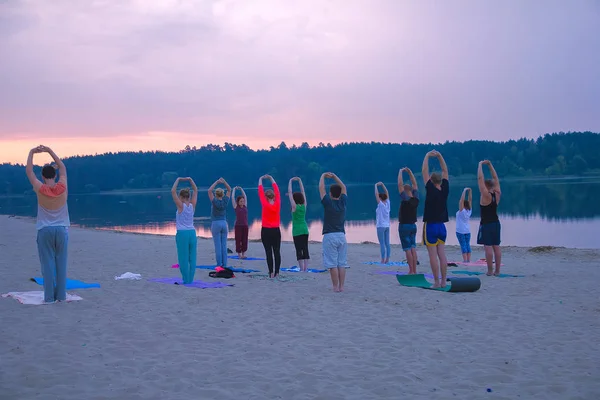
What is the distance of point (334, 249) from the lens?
380 inches

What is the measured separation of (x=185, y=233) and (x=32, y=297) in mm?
2781

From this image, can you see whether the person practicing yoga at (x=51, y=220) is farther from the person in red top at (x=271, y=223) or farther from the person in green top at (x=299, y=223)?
the person in green top at (x=299, y=223)

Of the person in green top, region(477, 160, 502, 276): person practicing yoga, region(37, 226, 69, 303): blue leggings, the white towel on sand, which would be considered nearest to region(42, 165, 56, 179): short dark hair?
region(37, 226, 69, 303): blue leggings

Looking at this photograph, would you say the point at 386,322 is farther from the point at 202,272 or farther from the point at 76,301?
the point at 202,272

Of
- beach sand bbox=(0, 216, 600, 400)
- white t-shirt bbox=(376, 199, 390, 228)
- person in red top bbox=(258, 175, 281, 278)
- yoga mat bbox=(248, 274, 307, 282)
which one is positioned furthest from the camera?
white t-shirt bbox=(376, 199, 390, 228)

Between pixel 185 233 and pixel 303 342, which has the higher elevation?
pixel 185 233

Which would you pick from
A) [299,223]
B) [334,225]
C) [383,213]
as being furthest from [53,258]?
[383,213]

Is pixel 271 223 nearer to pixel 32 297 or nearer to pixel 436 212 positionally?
pixel 436 212

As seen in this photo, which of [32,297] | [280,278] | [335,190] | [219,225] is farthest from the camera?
[219,225]

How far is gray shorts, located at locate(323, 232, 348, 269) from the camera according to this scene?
9625mm

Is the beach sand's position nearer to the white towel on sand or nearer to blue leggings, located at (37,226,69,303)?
blue leggings, located at (37,226,69,303)

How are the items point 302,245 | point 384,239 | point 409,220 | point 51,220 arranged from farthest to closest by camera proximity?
point 384,239, point 302,245, point 409,220, point 51,220

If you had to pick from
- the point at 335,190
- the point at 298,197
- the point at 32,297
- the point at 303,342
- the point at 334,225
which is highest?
the point at 335,190

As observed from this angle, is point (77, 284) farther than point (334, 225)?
Yes
